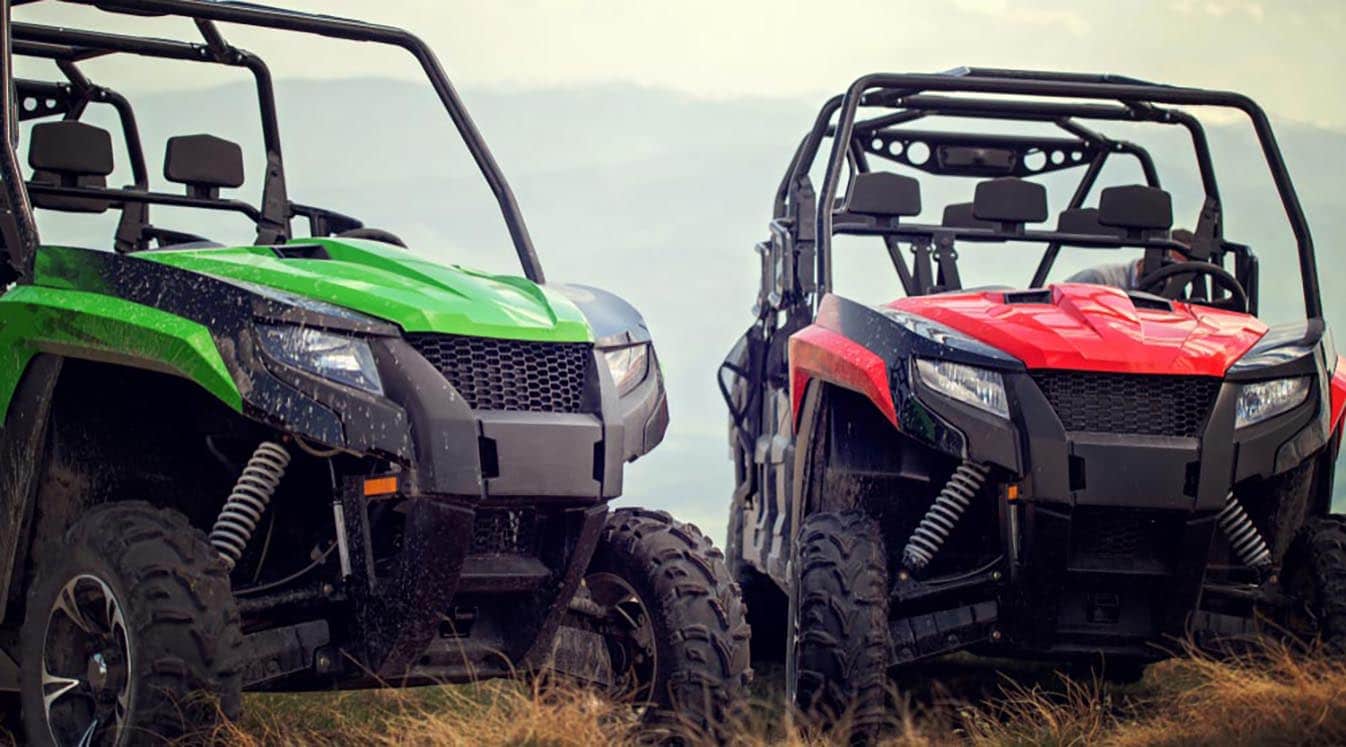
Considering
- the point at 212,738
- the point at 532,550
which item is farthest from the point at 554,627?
the point at 212,738

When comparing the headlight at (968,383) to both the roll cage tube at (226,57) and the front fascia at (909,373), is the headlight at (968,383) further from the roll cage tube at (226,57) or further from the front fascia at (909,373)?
the roll cage tube at (226,57)

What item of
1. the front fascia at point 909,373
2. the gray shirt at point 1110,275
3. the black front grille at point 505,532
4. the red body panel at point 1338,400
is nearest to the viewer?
the black front grille at point 505,532

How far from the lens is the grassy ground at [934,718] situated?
5.68m

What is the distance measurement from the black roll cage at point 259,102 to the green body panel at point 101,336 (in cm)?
18

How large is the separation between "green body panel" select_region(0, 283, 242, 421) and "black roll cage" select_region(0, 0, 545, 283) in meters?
0.18

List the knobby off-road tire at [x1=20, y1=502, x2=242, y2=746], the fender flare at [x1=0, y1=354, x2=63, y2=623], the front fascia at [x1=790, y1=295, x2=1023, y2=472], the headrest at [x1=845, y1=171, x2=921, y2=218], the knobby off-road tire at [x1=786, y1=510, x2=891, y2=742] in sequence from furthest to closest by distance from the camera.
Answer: the headrest at [x1=845, y1=171, x2=921, y2=218] < the front fascia at [x1=790, y1=295, x2=1023, y2=472] < the knobby off-road tire at [x1=786, y1=510, x2=891, y2=742] < the fender flare at [x1=0, y1=354, x2=63, y2=623] < the knobby off-road tire at [x1=20, y1=502, x2=242, y2=746]

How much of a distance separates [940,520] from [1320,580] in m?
1.31

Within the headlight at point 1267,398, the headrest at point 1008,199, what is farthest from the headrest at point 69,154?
the headlight at point 1267,398

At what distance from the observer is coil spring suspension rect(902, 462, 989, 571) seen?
7055mm

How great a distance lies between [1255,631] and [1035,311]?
1309mm

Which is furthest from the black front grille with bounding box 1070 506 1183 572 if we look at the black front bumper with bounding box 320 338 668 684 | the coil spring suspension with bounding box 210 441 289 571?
the coil spring suspension with bounding box 210 441 289 571

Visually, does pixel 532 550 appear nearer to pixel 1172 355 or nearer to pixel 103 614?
pixel 103 614

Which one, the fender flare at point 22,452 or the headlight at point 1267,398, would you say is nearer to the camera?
the fender flare at point 22,452

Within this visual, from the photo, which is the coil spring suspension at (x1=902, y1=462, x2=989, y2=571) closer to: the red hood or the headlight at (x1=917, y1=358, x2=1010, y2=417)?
the headlight at (x1=917, y1=358, x2=1010, y2=417)
